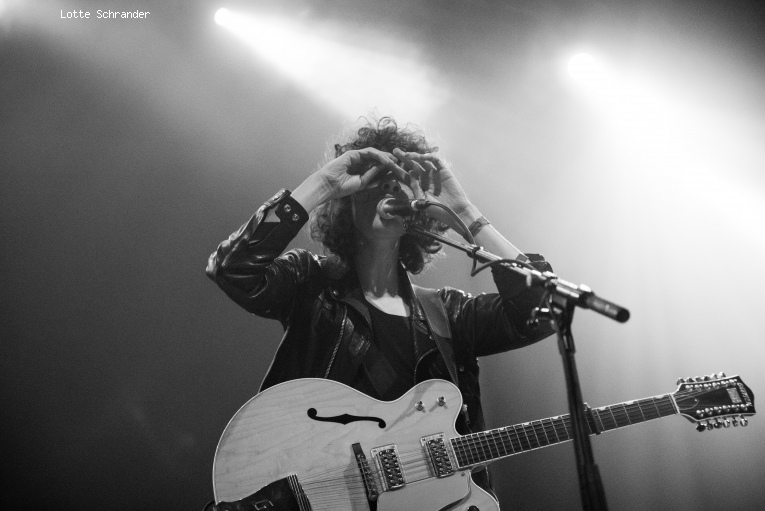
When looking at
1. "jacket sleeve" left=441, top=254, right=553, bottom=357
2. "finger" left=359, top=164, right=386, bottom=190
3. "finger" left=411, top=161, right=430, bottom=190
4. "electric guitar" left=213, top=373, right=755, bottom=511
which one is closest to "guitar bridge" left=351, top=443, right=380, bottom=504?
"electric guitar" left=213, top=373, right=755, bottom=511

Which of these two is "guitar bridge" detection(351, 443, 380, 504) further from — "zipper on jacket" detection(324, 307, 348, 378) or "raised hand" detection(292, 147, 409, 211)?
"raised hand" detection(292, 147, 409, 211)

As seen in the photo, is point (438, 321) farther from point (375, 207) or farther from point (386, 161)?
point (386, 161)

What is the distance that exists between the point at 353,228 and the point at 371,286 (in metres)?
0.27

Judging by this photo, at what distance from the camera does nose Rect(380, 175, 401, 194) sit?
272 cm

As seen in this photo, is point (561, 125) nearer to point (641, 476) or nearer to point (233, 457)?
point (641, 476)

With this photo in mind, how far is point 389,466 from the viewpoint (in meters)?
2.05

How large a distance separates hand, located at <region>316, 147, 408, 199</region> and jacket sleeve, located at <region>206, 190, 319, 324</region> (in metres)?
0.21

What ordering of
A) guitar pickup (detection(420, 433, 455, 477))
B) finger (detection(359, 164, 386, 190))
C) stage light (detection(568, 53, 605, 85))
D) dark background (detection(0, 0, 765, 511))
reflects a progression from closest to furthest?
guitar pickup (detection(420, 433, 455, 477)) < dark background (detection(0, 0, 765, 511)) < finger (detection(359, 164, 386, 190)) < stage light (detection(568, 53, 605, 85))

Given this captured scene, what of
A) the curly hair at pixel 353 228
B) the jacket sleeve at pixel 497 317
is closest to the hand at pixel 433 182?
the curly hair at pixel 353 228

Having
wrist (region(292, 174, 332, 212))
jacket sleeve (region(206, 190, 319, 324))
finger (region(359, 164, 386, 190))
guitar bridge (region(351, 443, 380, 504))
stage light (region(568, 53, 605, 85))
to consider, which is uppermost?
stage light (region(568, 53, 605, 85))

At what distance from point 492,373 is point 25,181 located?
7.38 feet

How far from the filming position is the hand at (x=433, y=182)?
2768 millimetres

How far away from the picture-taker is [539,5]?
3.71 metres

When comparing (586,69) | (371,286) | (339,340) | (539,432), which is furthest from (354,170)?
(586,69)
